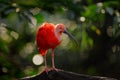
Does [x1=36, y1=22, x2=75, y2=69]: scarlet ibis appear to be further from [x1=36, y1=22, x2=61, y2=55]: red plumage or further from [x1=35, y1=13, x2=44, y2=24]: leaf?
[x1=35, y1=13, x2=44, y2=24]: leaf

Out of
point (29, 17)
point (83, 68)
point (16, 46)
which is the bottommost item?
point (83, 68)

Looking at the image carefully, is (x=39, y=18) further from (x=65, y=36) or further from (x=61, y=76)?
(x=65, y=36)

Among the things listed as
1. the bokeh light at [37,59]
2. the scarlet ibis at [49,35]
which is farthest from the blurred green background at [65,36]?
the scarlet ibis at [49,35]

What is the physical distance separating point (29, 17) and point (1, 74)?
0.67 m

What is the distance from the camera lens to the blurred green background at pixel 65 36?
323cm

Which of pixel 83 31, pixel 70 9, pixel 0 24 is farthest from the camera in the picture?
pixel 83 31

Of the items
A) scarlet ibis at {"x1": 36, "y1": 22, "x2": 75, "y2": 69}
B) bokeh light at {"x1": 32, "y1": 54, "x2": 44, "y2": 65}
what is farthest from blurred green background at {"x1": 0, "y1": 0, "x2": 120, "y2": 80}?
scarlet ibis at {"x1": 36, "y1": 22, "x2": 75, "y2": 69}

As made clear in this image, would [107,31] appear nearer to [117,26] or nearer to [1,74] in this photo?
[117,26]

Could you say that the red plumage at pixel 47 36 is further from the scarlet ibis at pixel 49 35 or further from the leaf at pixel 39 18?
the leaf at pixel 39 18

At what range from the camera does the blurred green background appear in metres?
3.23

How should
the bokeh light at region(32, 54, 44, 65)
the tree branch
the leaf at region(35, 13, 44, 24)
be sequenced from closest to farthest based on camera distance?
the tree branch < the leaf at region(35, 13, 44, 24) < the bokeh light at region(32, 54, 44, 65)

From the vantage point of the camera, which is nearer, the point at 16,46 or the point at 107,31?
the point at 16,46

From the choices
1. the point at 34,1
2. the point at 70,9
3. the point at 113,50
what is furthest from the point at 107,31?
the point at 34,1

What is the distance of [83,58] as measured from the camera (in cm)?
512
